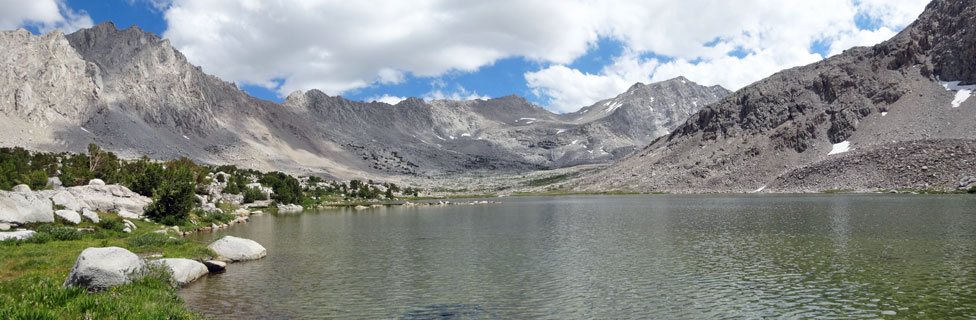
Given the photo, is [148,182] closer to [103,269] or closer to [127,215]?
[127,215]

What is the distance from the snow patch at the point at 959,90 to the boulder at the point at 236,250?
208641mm

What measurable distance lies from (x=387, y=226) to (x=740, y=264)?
50354 mm

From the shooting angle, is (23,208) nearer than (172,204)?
Yes

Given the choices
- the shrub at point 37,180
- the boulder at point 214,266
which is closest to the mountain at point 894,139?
the boulder at point 214,266

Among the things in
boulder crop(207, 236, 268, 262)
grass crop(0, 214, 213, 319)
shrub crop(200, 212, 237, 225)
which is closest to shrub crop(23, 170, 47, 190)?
shrub crop(200, 212, 237, 225)

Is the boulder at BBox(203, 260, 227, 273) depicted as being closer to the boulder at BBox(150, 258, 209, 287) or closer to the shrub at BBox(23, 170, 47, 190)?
the boulder at BBox(150, 258, 209, 287)

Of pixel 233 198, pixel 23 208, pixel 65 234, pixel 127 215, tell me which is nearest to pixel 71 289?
pixel 65 234

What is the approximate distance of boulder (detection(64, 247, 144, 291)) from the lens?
2219 centimetres

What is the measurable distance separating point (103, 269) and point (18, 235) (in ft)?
62.9

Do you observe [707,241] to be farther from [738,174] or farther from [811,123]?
[811,123]

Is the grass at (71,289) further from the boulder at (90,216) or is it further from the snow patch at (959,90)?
the snow patch at (959,90)

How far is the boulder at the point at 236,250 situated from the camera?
129ft

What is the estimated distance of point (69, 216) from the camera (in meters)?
43.9

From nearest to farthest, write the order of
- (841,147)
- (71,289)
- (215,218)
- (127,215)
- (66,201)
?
(71,289) → (66,201) → (127,215) → (215,218) → (841,147)
